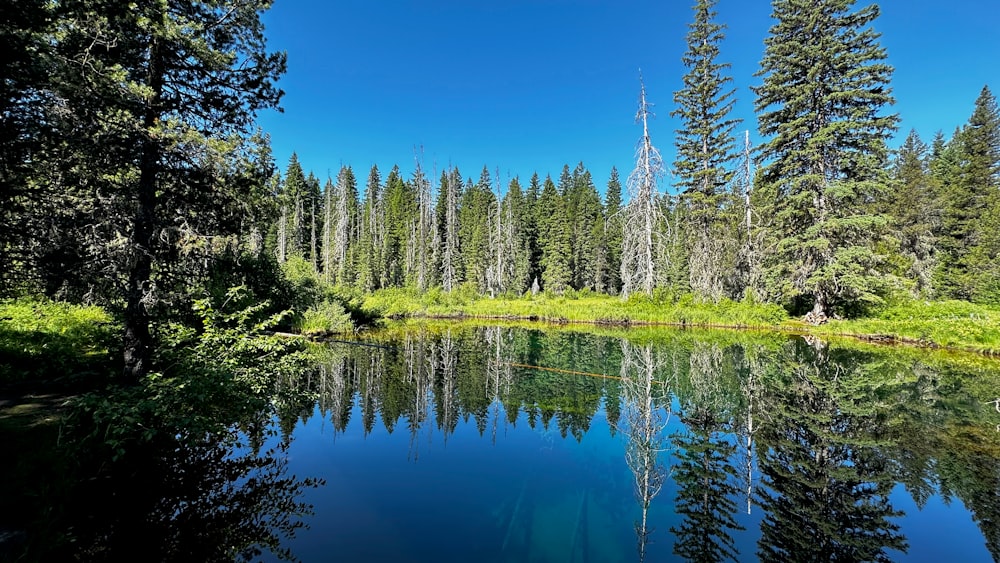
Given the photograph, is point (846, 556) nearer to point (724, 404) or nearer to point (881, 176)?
point (724, 404)

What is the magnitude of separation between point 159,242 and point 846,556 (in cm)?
1139

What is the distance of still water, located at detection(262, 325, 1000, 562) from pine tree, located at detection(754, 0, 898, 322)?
33.1ft

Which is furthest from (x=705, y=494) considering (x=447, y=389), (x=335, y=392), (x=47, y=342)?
(x=47, y=342)

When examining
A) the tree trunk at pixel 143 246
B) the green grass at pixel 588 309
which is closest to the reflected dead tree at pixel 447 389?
the tree trunk at pixel 143 246

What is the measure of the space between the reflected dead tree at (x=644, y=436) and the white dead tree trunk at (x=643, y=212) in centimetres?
353

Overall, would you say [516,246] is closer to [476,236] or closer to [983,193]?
[476,236]

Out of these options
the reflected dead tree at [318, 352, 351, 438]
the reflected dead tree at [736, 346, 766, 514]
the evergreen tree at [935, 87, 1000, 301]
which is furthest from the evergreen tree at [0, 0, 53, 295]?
the evergreen tree at [935, 87, 1000, 301]

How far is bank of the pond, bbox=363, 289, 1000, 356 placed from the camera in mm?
19781

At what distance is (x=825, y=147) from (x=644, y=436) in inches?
950

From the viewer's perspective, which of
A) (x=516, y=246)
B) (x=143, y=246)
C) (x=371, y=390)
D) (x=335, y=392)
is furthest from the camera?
(x=516, y=246)

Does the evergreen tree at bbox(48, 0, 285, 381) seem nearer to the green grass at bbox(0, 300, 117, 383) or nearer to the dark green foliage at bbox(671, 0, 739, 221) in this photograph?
the green grass at bbox(0, 300, 117, 383)

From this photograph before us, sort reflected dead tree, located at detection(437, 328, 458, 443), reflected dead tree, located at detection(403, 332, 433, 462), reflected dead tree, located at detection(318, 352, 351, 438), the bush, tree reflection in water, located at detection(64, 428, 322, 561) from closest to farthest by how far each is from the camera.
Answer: tree reflection in water, located at detection(64, 428, 322, 561)
reflected dead tree, located at detection(403, 332, 433, 462)
reflected dead tree, located at detection(437, 328, 458, 443)
reflected dead tree, located at detection(318, 352, 351, 438)
the bush

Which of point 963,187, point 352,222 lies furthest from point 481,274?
point 963,187

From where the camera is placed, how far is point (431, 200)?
5897cm
